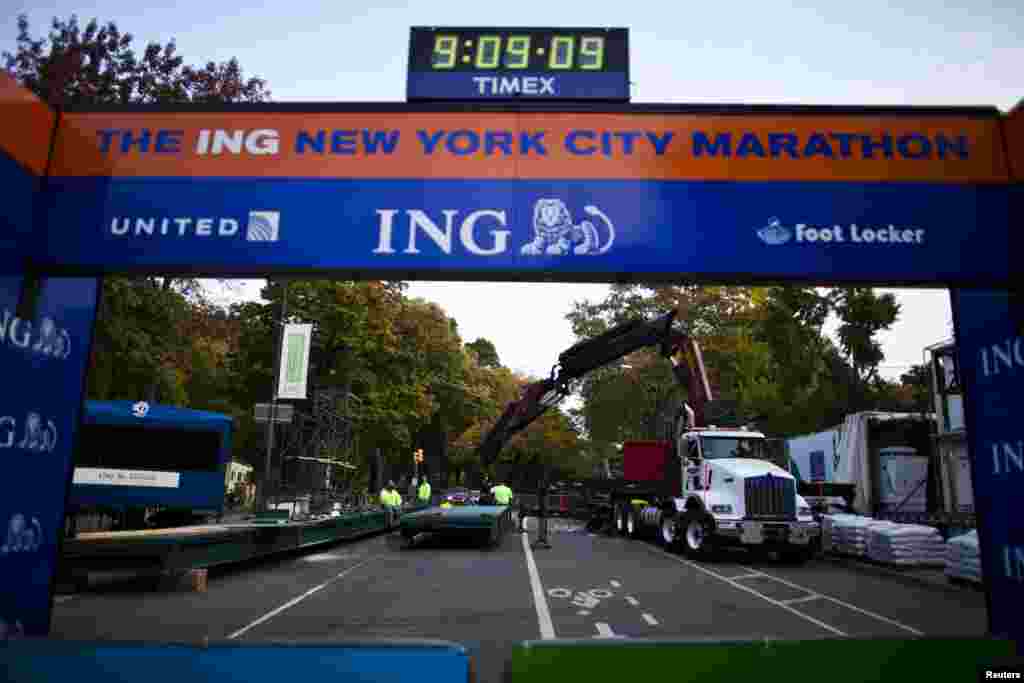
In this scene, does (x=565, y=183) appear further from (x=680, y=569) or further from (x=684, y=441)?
(x=684, y=441)

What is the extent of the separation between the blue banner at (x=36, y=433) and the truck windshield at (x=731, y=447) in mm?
15113

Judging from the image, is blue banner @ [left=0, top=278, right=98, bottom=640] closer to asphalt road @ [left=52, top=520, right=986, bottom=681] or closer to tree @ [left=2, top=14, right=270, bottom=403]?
asphalt road @ [left=52, top=520, right=986, bottom=681]

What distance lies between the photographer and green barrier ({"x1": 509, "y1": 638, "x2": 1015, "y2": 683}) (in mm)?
3832

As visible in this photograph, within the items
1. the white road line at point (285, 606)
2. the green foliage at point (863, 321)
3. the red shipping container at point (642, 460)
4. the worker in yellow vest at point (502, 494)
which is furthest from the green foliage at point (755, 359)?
the white road line at point (285, 606)

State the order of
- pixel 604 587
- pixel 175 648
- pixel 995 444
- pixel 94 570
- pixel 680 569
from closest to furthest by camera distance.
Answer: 1. pixel 175 648
2. pixel 995 444
3. pixel 94 570
4. pixel 604 587
5. pixel 680 569

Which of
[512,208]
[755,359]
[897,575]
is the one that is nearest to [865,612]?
[897,575]

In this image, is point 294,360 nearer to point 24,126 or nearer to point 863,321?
point 24,126

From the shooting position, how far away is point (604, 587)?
12.0m

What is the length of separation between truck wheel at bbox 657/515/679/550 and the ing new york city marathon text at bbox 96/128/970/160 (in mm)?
14156

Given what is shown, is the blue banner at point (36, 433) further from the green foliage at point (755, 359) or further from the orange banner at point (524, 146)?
the green foliage at point (755, 359)

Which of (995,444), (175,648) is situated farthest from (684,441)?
(175,648)

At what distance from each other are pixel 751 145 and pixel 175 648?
5885 mm

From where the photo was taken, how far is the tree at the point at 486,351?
81062 mm

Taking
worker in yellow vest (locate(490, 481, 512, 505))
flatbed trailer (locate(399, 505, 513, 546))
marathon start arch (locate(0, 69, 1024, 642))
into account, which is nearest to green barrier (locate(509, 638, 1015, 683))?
marathon start arch (locate(0, 69, 1024, 642))
